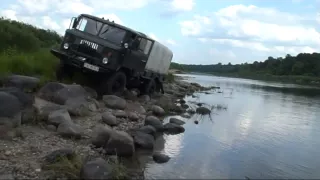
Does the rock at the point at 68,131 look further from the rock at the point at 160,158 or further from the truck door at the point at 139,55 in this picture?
the truck door at the point at 139,55

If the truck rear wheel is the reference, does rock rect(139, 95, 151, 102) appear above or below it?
below

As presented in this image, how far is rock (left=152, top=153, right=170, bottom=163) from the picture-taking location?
10.1 m

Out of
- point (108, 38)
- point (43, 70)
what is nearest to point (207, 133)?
Result: point (108, 38)

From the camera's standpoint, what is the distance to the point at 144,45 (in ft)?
59.9

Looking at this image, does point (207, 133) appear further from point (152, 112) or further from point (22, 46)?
point (22, 46)

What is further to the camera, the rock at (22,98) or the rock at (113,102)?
the rock at (113,102)

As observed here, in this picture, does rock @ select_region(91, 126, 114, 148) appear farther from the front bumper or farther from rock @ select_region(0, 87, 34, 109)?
the front bumper

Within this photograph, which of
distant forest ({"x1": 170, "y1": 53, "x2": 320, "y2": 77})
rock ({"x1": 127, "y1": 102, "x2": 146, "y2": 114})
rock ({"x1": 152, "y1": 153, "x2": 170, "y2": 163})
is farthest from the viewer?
distant forest ({"x1": 170, "y1": 53, "x2": 320, "y2": 77})

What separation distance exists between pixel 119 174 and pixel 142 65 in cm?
1078

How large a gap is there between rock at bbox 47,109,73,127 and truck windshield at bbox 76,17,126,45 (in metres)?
5.85

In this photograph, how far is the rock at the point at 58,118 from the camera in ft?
35.0

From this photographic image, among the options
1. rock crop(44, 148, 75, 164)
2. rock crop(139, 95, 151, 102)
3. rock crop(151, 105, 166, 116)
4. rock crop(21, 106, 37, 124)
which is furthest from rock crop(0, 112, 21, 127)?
rock crop(139, 95, 151, 102)

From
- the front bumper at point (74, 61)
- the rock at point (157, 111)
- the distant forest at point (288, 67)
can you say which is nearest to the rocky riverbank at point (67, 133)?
the front bumper at point (74, 61)

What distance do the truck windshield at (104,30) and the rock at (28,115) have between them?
642 centimetres
